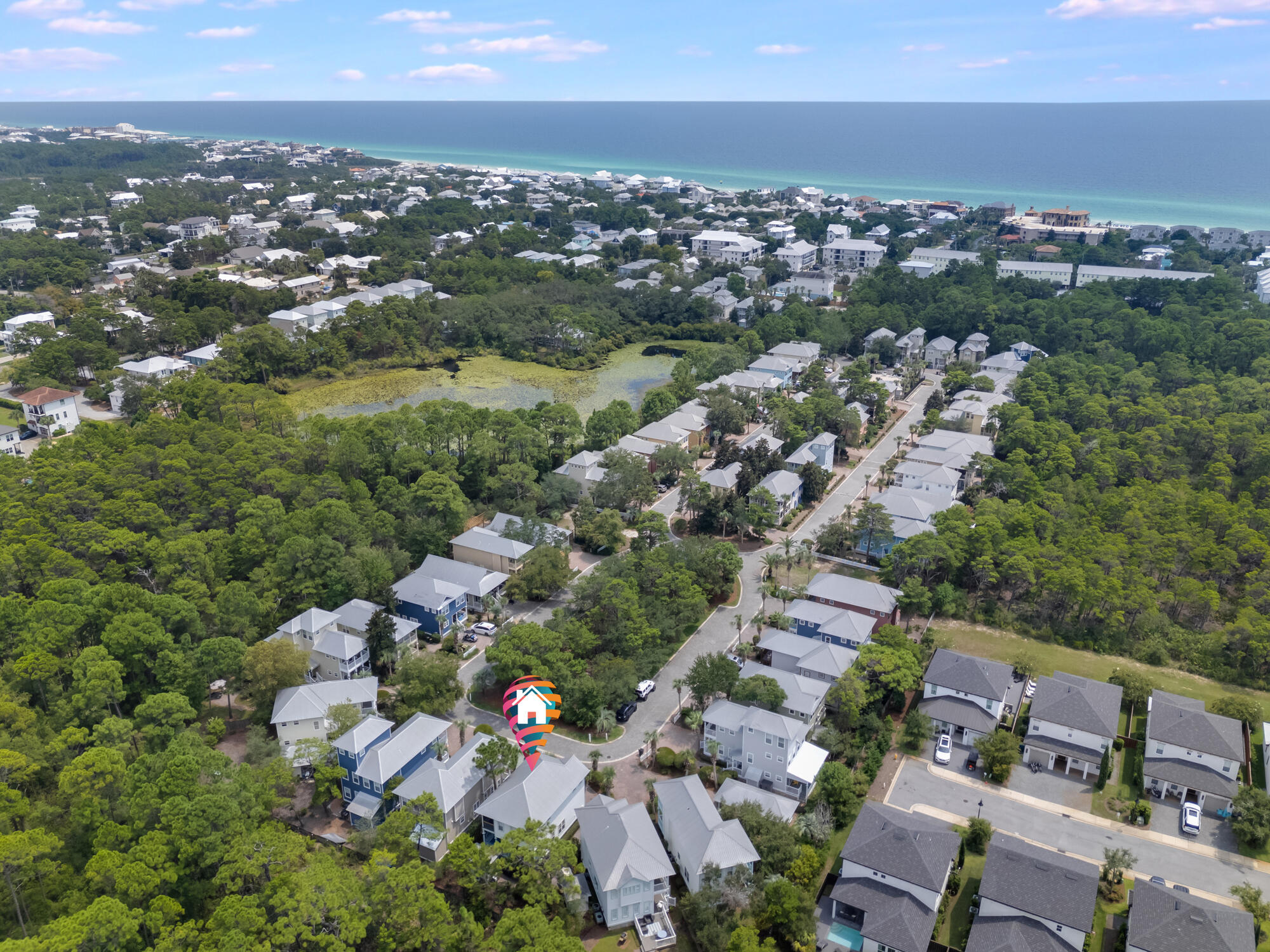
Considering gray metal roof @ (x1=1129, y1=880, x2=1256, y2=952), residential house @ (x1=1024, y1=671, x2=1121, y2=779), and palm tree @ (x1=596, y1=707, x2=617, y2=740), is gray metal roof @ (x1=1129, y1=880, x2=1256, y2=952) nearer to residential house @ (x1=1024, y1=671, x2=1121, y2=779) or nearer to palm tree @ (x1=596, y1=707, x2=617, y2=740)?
residential house @ (x1=1024, y1=671, x2=1121, y2=779)

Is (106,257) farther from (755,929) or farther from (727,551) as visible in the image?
(755,929)

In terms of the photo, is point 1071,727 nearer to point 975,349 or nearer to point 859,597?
point 859,597

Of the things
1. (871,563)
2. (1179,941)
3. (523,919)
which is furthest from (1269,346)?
(523,919)

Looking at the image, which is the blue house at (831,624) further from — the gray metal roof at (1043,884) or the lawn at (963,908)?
the gray metal roof at (1043,884)

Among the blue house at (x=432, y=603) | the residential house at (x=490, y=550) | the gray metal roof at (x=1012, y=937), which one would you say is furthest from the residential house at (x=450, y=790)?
the gray metal roof at (x=1012, y=937)

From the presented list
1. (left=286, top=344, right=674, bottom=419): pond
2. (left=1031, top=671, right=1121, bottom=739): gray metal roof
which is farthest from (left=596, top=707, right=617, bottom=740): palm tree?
(left=286, top=344, right=674, bottom=419): pond

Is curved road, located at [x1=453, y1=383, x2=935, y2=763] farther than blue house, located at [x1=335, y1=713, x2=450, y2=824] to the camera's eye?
Yes
